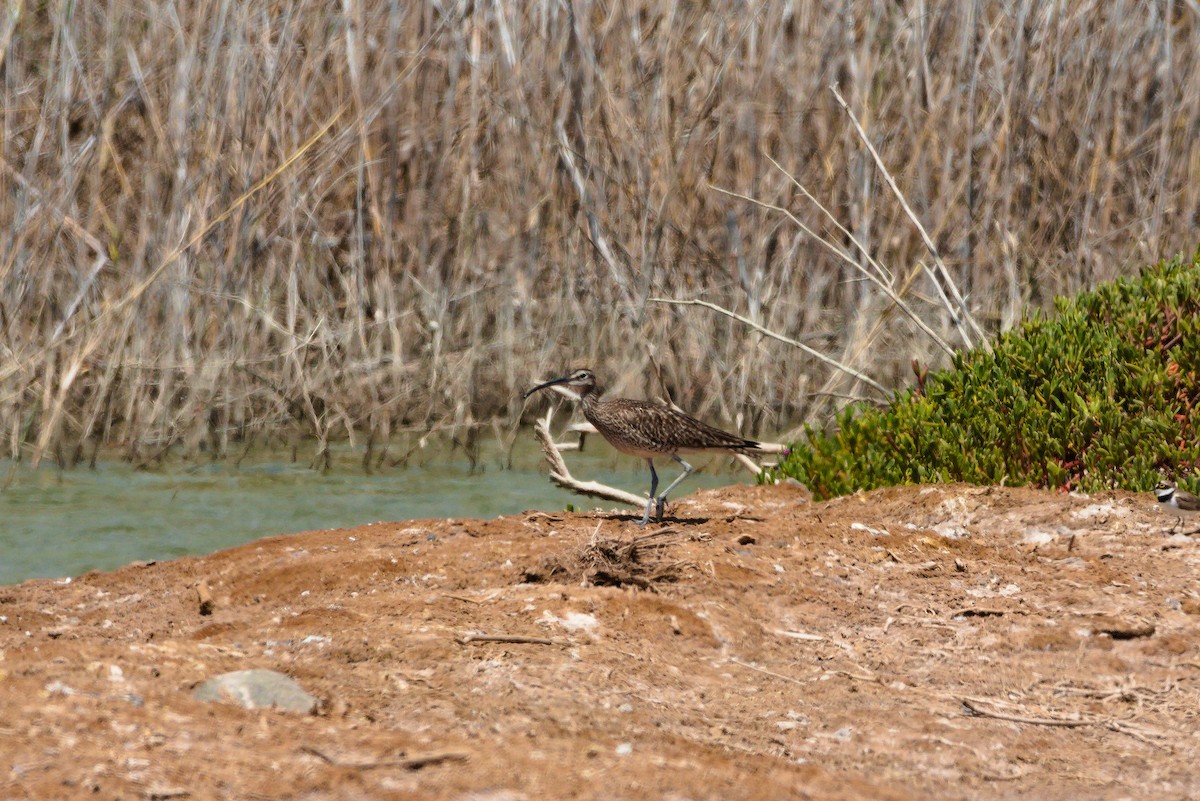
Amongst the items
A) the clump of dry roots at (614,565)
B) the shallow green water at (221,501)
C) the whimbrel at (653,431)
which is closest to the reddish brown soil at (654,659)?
the clump of dry roots at (614,565)

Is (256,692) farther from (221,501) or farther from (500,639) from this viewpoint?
(221,501)

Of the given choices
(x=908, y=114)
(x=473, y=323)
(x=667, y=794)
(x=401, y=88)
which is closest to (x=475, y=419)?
(x=473, y=323)

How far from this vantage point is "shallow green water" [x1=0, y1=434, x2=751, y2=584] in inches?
393

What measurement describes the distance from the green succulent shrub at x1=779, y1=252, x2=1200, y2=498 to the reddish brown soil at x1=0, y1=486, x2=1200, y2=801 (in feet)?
1.09

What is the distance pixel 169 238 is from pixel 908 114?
601cm

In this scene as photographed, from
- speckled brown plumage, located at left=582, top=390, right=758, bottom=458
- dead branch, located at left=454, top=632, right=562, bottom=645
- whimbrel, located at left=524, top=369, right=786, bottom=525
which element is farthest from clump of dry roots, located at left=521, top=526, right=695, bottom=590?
speckled brown plumage, located at left=582, top=390, right=758, bottom=458

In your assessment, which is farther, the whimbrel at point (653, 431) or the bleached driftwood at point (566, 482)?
the bleached driftwood at point (566, 482)

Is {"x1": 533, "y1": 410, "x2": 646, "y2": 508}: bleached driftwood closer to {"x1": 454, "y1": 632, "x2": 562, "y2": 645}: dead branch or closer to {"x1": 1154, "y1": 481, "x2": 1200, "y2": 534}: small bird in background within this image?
{"x1": 1154, "y1": 481, "x2": 1200, "y2": 534}: small bird in background

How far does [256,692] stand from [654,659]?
1857 millimetres

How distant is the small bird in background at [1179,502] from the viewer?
8.16 m

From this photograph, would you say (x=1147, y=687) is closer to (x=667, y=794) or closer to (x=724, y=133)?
(x=667, y=794)

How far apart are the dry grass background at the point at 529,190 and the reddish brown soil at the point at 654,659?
332cm

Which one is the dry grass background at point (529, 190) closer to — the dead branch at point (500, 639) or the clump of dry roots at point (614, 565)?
the clump of dry roots at point (614, 565)

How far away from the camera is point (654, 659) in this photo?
6484 mm
